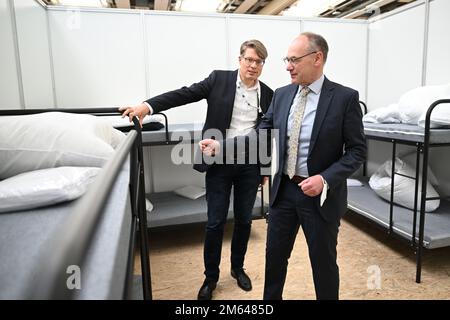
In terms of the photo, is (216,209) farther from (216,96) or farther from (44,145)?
(44,145)

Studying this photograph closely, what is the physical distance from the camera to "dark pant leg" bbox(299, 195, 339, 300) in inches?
51.9

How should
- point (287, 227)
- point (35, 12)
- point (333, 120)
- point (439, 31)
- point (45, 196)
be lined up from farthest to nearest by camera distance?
point (439, 31), point (35, 12), point (287, 227), point (333, 120), point (45, 196)

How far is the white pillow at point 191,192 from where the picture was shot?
2742 mm

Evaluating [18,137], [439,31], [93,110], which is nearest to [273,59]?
[439,31]

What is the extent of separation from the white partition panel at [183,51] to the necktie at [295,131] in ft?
5.32

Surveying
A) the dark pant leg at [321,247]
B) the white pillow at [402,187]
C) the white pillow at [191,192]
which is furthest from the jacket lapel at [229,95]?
the white pillow at [402,187]

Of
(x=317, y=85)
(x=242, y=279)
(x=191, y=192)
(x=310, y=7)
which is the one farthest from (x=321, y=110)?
(x=310, y=7)

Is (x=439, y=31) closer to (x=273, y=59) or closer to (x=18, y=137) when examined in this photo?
(x=273, y=59)

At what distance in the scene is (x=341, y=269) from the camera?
205 centimetres

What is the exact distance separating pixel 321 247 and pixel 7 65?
1.93m

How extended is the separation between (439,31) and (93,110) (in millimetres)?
2605
